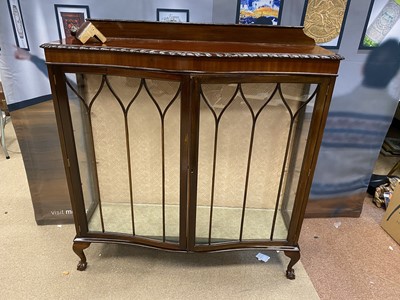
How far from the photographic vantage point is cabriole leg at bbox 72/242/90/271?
1.43 metres

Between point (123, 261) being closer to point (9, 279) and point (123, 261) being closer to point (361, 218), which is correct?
point (9, 279)

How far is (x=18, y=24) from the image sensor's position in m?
1.37

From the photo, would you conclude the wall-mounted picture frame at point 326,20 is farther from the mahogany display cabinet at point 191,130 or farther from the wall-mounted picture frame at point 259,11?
the mahogany display cabinet at point 191,130

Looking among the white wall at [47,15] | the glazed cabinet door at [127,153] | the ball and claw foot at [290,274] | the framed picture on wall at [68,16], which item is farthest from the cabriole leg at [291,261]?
the framed picture on wall at [68,16]

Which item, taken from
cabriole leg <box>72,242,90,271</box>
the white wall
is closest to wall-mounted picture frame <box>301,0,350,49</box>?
the white wall

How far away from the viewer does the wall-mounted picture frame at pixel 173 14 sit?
1390 millimetres

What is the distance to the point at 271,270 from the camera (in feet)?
5.09

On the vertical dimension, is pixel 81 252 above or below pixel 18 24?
below

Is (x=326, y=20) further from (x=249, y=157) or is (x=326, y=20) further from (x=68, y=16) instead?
(x=68, y=16)

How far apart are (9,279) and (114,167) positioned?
2.39 feet

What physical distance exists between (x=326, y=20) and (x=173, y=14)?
27.1 inches

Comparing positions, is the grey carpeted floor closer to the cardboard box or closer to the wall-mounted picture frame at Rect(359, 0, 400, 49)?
the cardboard box

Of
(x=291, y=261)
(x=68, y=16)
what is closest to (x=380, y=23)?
(x=291, y=261)

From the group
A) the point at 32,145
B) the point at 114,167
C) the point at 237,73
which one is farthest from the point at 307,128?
the point at 32,145
